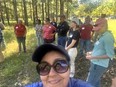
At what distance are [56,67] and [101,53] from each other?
3141mm

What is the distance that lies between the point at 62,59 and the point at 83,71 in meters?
7.11

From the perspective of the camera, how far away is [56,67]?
2133mm

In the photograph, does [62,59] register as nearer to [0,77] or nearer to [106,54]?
[106,54]

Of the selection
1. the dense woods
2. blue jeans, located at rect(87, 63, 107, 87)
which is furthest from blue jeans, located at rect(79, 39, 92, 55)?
the dense woods

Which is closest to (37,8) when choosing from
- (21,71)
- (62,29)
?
(62,29)

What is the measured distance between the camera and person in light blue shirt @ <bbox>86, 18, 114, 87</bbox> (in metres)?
5.00

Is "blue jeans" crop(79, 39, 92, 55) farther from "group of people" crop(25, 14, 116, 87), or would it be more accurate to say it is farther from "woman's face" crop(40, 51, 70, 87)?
"woman's face" crop(40, 51, 70, 87)

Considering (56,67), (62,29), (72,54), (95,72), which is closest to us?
(56,67)

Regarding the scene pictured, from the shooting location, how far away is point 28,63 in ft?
37.4

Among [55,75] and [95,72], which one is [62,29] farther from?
[55,75]

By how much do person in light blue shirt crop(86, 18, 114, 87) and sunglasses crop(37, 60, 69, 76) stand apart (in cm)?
293

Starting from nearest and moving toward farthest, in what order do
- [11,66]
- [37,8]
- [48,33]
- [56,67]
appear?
1. [56,67]
2. [48,33]
3. [11,66]
4. [37,8]

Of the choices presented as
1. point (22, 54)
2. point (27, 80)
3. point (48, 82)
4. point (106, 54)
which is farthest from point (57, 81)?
point (22, 54)

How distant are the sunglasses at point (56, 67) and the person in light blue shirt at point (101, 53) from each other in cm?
293
